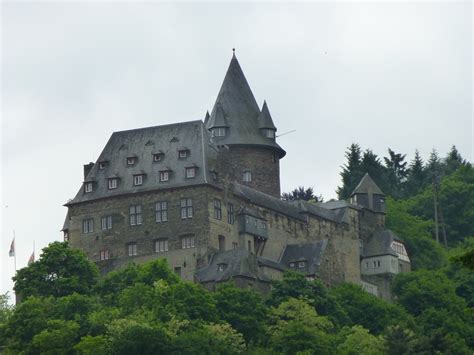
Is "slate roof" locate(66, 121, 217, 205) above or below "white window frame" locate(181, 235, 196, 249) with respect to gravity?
above

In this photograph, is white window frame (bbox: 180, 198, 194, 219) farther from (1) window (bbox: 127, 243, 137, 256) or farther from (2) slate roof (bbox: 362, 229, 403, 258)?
(2) slate roof (bbox: 362, 229, 403, 258)

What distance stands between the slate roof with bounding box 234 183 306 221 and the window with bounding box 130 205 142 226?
20.8 feet

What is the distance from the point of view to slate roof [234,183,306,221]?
4230 inches

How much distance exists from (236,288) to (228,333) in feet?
20.1

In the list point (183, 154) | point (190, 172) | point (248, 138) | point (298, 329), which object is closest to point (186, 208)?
point (190, 172)

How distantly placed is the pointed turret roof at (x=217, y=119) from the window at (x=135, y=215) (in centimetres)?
1272

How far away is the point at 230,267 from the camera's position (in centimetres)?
9969

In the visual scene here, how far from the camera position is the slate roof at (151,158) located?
340 ft

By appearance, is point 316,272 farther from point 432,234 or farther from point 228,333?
point 432,234

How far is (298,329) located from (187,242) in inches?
482

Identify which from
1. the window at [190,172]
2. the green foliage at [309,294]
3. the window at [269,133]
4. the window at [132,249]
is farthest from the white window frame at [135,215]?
the window at [269,133]

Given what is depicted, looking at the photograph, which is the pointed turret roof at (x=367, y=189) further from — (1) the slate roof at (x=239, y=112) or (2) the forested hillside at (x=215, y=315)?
(2) the forested hillside at (x=215, y=315)

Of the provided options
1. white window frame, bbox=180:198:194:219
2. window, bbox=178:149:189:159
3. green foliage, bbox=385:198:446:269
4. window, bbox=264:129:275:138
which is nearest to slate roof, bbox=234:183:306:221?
window, bbox=178:149:189:159

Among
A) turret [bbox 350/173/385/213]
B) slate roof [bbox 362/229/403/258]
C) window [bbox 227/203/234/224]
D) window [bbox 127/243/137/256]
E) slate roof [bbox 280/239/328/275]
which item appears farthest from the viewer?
turret [bbox 350/173/385/213]
